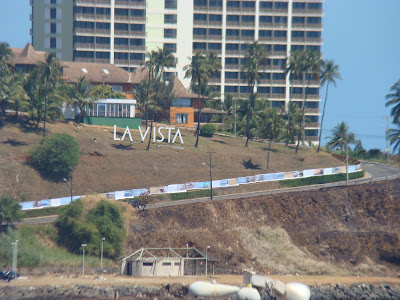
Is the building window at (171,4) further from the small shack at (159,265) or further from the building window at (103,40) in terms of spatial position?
the small shack at (159,265)

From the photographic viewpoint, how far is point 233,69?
555 feet

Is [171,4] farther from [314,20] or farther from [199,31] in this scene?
[314,20]

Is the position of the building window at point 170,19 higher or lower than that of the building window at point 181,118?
higher

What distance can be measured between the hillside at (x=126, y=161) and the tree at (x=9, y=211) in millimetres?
12987

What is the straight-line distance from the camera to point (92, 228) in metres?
76.4

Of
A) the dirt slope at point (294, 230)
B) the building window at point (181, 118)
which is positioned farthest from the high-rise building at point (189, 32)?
the dirt slope at point (294, 230)

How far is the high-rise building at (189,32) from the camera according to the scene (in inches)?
6339

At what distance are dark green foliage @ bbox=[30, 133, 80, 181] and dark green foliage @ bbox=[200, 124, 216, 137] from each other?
40.9 m

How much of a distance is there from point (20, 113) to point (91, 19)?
1999 inches

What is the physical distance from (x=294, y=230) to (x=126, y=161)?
3518 centimetres

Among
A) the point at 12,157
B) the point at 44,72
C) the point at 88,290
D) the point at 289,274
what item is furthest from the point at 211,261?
the point at 44,72

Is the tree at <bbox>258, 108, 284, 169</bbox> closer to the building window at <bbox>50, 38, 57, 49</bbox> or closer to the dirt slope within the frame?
the dirt slope

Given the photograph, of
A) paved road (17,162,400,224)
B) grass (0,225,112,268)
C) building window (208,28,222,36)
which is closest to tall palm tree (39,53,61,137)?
paved road (17,162,400,224)

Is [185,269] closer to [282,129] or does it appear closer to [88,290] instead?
[88,290]
